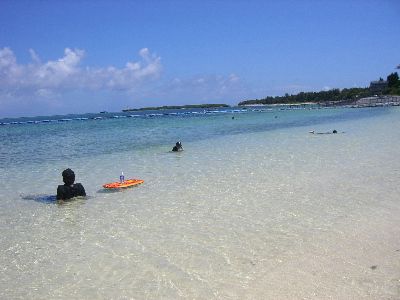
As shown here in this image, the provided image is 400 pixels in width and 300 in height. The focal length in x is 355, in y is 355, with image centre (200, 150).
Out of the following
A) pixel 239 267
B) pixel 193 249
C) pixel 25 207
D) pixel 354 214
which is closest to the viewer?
pixel 239 267

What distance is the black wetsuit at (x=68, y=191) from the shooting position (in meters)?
8.48

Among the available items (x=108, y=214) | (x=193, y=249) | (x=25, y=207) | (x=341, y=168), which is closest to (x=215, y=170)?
(x=341, y=168)

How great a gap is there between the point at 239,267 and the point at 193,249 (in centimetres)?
89

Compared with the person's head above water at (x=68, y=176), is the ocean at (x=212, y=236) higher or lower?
lower

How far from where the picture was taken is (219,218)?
6.62m

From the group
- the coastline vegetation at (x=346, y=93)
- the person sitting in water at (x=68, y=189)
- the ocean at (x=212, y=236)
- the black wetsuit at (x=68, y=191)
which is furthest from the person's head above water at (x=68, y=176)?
the coastline vegetation at (x=346, y=93)

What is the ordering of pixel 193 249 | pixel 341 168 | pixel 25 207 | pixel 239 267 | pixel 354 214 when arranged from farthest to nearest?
pixel 341 168 → pixel 25 207 → pixel 354 214 → pixel 193 249 → pixel 239 267

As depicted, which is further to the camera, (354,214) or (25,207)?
(25,207)

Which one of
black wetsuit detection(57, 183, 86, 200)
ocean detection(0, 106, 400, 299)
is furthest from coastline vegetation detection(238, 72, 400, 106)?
black wetsuit detection(57, 183, 86, 200)

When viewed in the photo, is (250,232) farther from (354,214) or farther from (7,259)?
(7,259)

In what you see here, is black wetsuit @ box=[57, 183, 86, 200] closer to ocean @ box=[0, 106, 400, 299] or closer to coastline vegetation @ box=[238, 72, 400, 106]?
Answer: ocean @ box=[0, 106, 400, 299]

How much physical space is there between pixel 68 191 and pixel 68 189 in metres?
0.05

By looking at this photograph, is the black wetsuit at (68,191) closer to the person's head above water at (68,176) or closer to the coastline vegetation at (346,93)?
the person's head above water at (68,176)

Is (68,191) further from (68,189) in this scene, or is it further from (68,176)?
(68,176)
